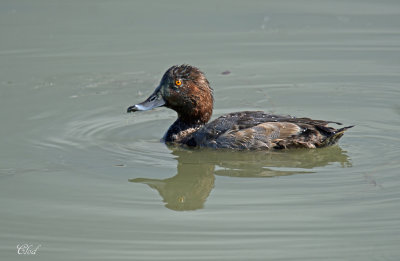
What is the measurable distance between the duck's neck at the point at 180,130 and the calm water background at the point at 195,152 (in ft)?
0.77

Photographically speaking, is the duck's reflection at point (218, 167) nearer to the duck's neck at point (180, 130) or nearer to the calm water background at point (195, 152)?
the calm water background at point (195, 152)

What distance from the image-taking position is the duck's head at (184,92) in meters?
9.70

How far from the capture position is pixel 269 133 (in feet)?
28.9

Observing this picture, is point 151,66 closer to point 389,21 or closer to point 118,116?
point 118,116

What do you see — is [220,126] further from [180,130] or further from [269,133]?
[180,130]

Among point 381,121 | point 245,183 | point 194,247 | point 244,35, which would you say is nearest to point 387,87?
point 381,121

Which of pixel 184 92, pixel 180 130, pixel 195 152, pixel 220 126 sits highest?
pixel 184 92

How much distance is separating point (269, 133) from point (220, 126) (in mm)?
605

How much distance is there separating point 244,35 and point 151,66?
6.62 feet

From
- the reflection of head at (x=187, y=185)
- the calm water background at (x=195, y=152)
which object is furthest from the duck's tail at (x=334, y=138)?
the reflection of head at (x=187, y=185)

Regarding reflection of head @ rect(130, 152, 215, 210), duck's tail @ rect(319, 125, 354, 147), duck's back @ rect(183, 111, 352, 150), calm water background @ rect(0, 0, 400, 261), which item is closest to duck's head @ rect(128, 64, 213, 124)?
calm water background @ rect(0, 0, 400, 261)

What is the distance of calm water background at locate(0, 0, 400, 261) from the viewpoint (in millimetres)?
6406

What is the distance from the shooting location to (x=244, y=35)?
13.4 meters

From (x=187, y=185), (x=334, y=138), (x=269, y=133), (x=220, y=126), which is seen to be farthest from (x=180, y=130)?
(x=334, y=138)
